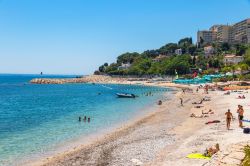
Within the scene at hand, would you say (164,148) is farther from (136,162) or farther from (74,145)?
(74,145)

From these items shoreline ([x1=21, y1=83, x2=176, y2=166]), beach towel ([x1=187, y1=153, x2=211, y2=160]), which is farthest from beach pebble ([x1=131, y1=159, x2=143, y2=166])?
shoreline ([x1=21, y1=83, x2=176, y2=166])

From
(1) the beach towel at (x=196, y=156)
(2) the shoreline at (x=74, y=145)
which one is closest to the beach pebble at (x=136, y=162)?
(1) the beach towel at (x=196, y=156)

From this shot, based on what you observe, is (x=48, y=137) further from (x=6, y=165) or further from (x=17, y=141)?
(x=6, y=165)

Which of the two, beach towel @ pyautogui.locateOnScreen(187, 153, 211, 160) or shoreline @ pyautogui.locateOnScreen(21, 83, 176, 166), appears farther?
shoreline @ pyautogui.locateOnScreen(21, 83, 176, 166)

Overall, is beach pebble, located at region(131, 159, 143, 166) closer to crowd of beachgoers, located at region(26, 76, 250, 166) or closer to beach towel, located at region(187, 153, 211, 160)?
crowd of beachgoers, located at region(26, 76, 250, 166)

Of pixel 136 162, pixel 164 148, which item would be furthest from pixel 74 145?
pixel 136 162

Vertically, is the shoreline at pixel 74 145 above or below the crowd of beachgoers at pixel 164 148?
below

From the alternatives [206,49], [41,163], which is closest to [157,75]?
[206,49]

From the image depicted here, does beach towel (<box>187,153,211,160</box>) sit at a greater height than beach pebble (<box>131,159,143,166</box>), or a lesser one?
greater

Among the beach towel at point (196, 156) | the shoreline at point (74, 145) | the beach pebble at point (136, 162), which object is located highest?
the beach towel at point (196, 156)

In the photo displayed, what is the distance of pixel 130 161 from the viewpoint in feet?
60.4

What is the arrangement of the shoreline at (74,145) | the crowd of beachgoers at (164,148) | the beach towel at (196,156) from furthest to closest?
the shoreline at (74,145) < the beach towel at (196,156) < the crowd of beachgoers at (164,148)

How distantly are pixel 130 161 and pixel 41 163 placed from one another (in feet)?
17.4

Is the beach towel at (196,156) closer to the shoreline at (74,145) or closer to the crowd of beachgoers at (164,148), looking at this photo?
the crowd of beachgoers at (164,148)
